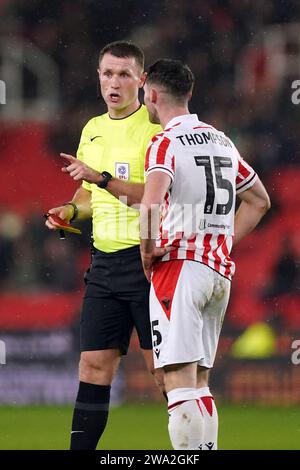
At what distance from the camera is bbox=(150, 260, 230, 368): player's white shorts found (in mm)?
4430

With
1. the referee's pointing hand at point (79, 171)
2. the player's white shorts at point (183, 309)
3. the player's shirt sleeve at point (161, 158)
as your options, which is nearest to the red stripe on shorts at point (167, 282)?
the player's white shorts at point (183, 309)

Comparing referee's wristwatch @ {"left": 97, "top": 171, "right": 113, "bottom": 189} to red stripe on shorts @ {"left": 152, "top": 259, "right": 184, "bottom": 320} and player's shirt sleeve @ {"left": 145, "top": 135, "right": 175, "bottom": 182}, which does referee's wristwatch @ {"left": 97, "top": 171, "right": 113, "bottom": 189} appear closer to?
player's shirt sleeve @ {"left": 145, "top": 135, "right": 175, "bottom": 182}

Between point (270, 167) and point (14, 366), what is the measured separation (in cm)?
320

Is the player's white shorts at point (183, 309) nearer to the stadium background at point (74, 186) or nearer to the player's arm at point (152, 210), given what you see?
the player's arm at point (152, 210)

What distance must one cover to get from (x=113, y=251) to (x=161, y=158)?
0.85 meters

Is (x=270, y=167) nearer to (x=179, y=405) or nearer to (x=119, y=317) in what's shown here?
(x=119, y=317)

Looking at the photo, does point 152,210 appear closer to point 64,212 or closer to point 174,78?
point 174,78

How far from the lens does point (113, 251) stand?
515 cm

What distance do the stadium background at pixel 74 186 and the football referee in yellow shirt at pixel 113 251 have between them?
2.98m

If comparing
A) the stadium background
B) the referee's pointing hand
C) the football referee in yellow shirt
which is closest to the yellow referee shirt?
the football referee in yellow shirt

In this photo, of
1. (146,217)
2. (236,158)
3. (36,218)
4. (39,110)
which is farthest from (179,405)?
→ (39,110)

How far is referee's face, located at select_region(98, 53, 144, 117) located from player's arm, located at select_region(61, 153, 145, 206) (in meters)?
0.47

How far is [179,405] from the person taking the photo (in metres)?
4.40

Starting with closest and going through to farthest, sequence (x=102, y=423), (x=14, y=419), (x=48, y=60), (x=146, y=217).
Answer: (x=146, y=217), (x=102, y=423), (x=14, y=419), (x=48, y=60)
